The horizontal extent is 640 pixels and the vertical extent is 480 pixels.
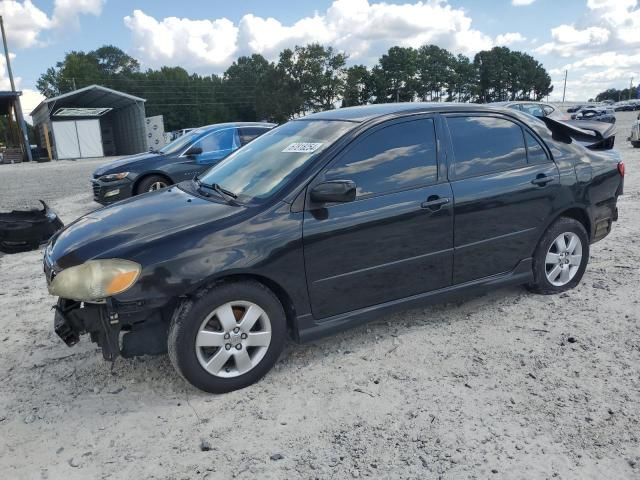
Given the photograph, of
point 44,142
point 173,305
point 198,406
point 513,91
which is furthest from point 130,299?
point 513,91

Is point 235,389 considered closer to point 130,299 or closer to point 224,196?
point 130,299

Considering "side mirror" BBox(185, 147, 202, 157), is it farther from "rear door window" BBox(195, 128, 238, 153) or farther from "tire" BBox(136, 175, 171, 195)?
"tire" BBox(136, 175, 171, 195)

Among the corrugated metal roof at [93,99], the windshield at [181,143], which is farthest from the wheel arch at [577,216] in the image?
the corrugated metal roof at [93,99]

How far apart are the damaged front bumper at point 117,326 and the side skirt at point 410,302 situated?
890 millimetres

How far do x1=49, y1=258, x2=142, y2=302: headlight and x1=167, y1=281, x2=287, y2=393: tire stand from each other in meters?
0.36

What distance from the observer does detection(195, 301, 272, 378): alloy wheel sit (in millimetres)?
3029

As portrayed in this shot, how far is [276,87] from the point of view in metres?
69.8

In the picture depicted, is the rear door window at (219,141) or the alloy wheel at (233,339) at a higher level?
the rear door window at (219,141)

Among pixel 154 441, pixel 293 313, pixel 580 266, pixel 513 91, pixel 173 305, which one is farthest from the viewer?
pixel 513 91

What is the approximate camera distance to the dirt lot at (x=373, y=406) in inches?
99.0

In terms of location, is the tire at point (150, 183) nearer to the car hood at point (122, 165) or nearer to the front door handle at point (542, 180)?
the car hood at point (122, 165)

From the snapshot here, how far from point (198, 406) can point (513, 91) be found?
104m

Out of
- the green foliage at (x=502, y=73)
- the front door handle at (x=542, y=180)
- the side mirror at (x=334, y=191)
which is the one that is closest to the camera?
the side mirror at (x=334, y=191)

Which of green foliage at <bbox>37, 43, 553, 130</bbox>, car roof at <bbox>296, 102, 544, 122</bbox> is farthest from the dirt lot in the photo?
green foliage at <bbox>37, 43, 553, 130</bbox>
